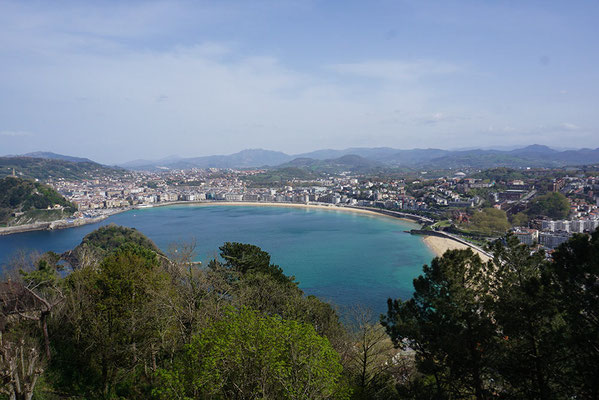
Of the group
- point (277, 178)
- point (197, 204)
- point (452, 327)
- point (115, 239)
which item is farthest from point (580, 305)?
point (277, 178)

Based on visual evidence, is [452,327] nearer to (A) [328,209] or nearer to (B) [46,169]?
(A) [328,209]

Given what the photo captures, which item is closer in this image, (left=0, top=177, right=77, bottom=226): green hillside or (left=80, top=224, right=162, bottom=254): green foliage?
(left=80, top=224, right=162, bottom=254): green foliage

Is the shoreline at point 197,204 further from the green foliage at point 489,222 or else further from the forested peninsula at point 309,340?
the forested peninsula at point 309,340

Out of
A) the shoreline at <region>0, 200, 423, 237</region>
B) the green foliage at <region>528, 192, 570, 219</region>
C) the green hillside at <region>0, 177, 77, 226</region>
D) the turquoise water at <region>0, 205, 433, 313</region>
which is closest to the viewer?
the turquoise water at <region>0, 205, 433, 313</region>

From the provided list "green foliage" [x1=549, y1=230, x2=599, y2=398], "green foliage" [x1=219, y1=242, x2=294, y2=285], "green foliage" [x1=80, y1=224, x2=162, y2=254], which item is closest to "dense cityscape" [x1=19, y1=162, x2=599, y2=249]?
"green foliage" [x1=219, y1=242, x2=294, y2=285]

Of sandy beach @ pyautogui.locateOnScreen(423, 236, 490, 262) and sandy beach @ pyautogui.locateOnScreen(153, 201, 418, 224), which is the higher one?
sandy beach @ pyautogui.locateOnScreen(153, 201, 418, 224)

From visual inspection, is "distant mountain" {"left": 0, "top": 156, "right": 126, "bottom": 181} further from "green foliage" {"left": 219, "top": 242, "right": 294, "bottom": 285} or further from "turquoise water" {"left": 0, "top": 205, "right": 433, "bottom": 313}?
"green foliage" {"left": 219, "top": 242, "right": 294, "bottom": 285}

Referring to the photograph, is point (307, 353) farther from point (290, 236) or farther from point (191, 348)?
point (290, 236)
